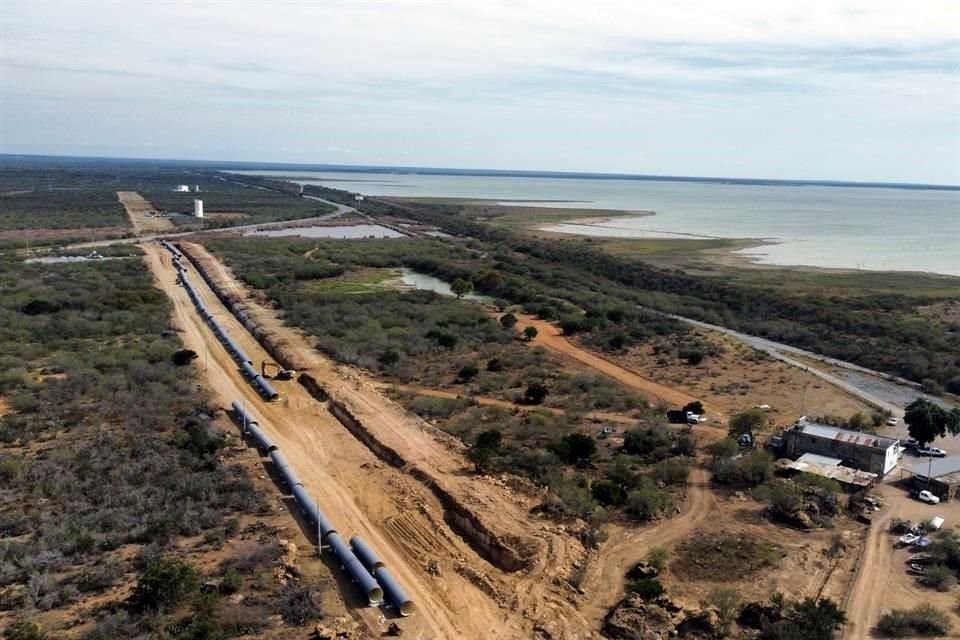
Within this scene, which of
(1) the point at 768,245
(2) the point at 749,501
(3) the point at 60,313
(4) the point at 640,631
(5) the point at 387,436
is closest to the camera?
(4) the point at 640,631

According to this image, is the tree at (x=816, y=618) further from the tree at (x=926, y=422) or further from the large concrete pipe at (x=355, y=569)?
the tree at (x=926, y=422)

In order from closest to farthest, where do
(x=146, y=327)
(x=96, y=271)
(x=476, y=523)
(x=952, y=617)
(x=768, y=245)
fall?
(x=952, y=617) → (x=476, y=523) → (x=146, y=327) → (x=96, y=271) → (x=768, y=245)

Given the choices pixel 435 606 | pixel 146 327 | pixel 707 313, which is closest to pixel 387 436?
pixel 435 606

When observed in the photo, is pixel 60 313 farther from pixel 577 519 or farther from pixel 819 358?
pixel 819 358

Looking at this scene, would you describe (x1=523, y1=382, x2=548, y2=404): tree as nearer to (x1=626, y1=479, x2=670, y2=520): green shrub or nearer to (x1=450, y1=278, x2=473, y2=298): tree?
(x1=626, y1=479, x2=670, y2=520): green shrub

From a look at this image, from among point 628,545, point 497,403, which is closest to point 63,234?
point 497,403

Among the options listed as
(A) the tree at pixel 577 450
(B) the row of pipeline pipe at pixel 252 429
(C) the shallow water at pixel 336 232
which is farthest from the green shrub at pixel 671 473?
(C) the shallow water at pixel 336 232

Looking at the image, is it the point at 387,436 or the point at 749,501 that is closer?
the point at 749,501

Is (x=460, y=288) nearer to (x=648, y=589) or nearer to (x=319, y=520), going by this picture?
(x=319, y=520)
